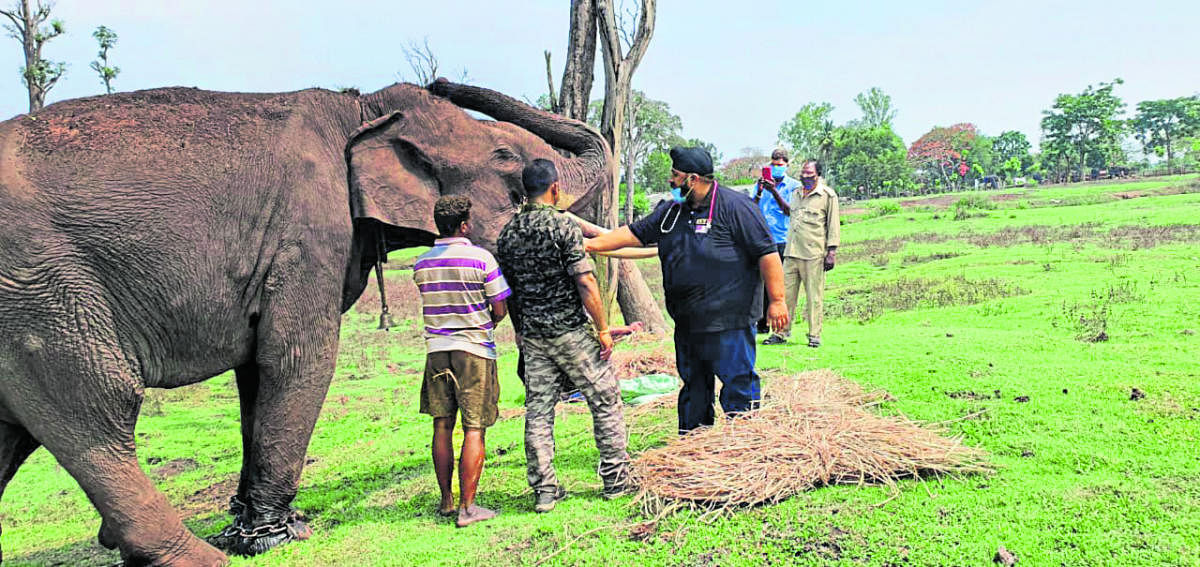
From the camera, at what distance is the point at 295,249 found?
16.3 feet

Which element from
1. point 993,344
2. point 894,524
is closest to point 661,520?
point 894,524

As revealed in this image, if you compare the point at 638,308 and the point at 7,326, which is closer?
the point at 7,326

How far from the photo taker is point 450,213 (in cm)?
481

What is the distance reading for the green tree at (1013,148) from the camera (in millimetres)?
99619

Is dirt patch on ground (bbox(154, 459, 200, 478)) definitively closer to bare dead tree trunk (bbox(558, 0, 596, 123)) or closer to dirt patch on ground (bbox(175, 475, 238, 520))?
dirt patch on ground (bbox(175, 475, 238, 520))

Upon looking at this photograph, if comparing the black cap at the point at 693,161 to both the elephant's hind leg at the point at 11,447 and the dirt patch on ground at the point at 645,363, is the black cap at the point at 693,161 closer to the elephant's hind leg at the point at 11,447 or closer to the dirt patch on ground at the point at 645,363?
the dirt patch on ground at the point at 645,363

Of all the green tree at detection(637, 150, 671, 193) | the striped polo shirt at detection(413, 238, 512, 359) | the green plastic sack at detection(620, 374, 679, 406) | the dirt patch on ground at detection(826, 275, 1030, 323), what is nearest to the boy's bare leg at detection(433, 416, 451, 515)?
the striped polo shirt at detection(413, 238, 512, 359)

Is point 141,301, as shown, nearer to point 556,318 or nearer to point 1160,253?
point 556,318

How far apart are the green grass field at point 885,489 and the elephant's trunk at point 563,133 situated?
189 centimetres

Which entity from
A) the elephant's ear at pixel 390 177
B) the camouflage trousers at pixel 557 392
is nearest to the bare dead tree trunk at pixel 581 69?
the elephant's ear at pixel 390 177

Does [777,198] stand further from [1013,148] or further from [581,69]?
[1013,148]

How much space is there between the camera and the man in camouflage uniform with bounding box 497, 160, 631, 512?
15.6 feet

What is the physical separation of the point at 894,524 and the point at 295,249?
373 cm

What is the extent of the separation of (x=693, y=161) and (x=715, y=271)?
707mm
